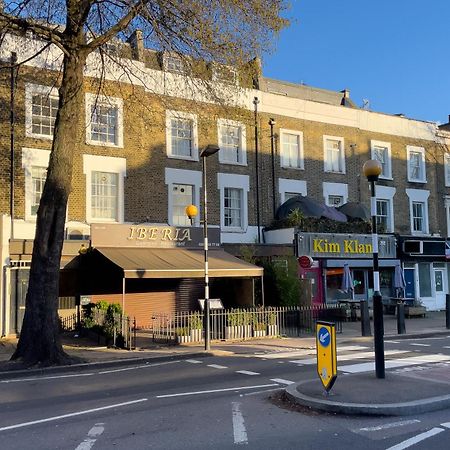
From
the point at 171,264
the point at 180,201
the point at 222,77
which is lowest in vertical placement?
the point at 171,264

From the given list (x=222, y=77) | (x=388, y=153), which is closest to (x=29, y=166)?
(x=222, y=77)

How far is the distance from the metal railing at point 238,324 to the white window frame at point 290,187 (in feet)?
23.4

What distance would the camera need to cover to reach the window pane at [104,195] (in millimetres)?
21094

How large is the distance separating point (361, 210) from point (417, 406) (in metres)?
20.0

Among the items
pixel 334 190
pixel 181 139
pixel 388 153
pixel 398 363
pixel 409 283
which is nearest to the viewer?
pixel 398 363

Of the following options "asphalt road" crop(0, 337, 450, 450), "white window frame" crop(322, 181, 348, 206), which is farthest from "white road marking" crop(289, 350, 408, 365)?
"white window frame" crop(322, 181, 348, 206)

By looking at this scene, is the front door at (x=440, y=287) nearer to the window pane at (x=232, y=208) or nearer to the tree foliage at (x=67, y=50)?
the window pane at (x=232, y=208)

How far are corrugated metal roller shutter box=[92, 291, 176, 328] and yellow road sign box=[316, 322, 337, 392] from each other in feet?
43.6

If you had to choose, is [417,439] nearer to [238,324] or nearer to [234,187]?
[238,324]

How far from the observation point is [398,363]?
12.1m

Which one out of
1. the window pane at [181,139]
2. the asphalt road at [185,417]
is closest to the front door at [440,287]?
the window pane at [181,139]

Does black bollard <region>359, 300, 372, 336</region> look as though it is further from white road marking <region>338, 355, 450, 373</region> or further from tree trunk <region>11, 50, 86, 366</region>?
tree trunk <region>11, 50, 86, 366</region>

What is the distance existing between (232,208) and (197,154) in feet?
9.29

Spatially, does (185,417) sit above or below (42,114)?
below
